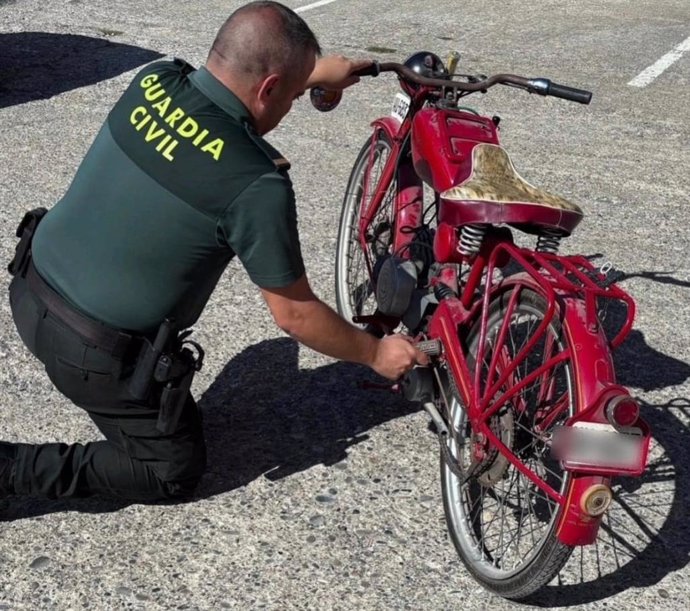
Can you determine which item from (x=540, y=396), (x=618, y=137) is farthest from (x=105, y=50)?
(x=540, y=396)

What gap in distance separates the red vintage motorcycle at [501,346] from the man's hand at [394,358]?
118mm

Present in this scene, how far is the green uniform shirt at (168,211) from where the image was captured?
10.0 ft

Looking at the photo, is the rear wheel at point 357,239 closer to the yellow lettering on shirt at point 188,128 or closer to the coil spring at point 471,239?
the coil spring at point 471,239

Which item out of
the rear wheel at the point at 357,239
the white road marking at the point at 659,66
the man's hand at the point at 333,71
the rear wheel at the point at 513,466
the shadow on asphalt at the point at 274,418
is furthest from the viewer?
the white road marking at the point at 659,66

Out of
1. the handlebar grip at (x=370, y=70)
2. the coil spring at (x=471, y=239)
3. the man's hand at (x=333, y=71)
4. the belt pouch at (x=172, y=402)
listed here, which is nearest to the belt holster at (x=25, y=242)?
the belt pouch at (x=172, y=402)

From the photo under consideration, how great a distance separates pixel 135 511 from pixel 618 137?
4.82m

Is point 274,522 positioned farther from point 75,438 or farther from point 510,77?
point 510,77

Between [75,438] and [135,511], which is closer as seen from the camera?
[135,511]

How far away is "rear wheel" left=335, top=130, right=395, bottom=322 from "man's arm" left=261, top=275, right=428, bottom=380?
3.63 feet

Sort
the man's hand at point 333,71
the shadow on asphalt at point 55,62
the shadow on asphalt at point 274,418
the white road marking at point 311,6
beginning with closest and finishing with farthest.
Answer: the shadow on asphalt at point 274,418, the man's hand at point 333,71, the shadow on asphalt at point 55,62, the white road marking at point 311,6

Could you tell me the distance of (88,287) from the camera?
3.29 metres

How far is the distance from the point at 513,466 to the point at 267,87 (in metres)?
1.31

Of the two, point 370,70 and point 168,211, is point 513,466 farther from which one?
point 370,70

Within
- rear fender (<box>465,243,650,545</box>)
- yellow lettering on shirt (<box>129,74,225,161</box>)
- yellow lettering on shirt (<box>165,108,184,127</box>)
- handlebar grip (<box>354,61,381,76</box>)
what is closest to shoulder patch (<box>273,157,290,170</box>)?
yellow lettering on shirt (<box>129,74,225,161</box>)
